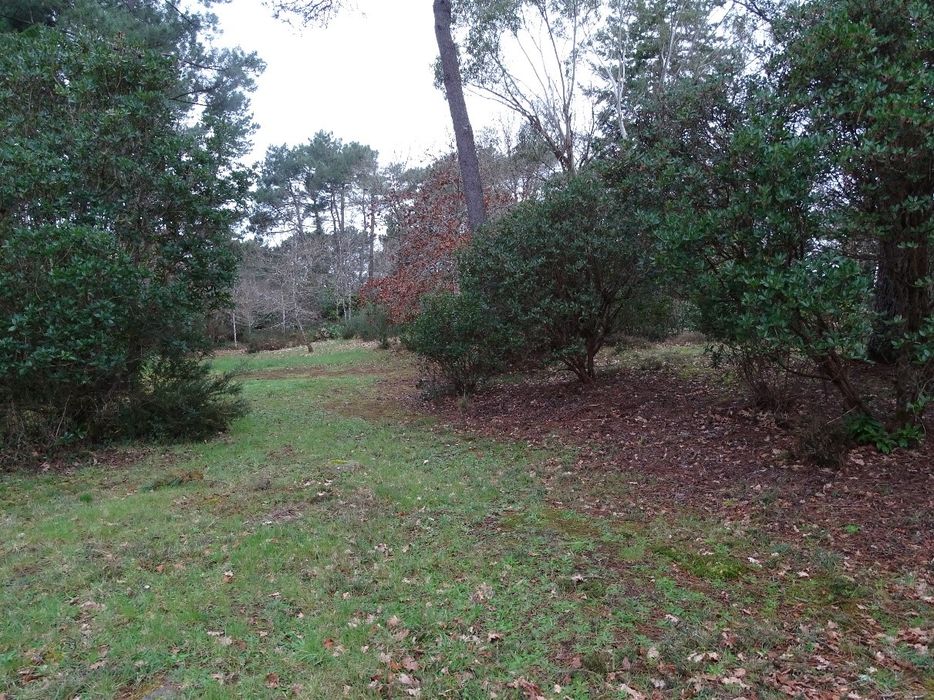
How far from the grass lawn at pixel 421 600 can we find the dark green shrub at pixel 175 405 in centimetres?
209

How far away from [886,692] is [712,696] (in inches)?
31.2

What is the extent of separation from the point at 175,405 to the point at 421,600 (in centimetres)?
605

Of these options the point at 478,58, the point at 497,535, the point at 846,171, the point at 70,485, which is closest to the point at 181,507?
the point at 70,485

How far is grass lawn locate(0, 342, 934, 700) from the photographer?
302 centimetres

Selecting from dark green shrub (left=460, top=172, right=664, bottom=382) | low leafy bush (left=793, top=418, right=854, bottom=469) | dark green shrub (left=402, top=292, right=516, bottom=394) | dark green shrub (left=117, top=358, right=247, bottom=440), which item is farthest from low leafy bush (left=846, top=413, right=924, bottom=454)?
dark green shrub (left=117, top=358, right=247, bottom=440)

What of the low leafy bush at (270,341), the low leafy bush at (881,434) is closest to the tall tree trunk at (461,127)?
the low leafy bush at (881,434)

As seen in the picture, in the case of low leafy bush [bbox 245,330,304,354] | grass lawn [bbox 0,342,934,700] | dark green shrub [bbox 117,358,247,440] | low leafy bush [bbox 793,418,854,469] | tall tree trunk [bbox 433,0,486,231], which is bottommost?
grass lawn [bbox 0,342,934,700]

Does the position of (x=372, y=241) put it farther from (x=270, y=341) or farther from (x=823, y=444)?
(x=823, y=444)

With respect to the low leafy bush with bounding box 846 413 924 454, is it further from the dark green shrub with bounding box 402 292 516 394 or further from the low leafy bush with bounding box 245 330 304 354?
the low leafy bush with bounding box 245 330 304 354

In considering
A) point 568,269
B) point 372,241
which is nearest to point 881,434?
point 568,269

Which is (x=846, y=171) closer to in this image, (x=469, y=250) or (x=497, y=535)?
(x=497, y=535)

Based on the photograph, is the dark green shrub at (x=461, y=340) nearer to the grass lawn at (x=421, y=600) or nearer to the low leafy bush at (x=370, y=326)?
the grass lawn at (x=421, y=600)

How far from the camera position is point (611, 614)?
355 centimetres

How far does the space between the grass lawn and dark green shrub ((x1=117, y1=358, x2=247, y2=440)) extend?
209 centimetres
